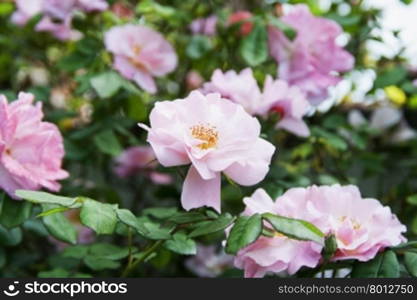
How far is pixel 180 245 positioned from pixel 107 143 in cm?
47

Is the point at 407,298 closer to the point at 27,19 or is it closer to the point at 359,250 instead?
the point at 359,250

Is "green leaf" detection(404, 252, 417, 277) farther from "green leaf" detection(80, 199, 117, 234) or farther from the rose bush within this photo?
"green leaf" detection(80, 199, 117, 234)

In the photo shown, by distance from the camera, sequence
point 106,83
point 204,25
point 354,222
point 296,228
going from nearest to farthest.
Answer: point 296,228 < point 354,222 < point 106,83 < point 204,25

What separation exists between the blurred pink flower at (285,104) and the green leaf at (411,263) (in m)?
0.36

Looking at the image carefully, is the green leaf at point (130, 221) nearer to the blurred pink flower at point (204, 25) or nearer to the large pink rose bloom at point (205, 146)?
the large pink rose bloom at point (205, 146)

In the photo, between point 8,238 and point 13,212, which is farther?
point 8,238

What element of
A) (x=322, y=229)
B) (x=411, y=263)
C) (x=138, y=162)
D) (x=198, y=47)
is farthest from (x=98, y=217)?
(x=138, y=162)

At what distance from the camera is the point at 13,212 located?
94 centimetres

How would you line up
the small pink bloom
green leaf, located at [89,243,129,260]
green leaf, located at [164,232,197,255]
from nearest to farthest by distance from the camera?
green leaf, located at [164,232,197,255] → green leaf, located at [89,243,129,260] → the small pink bloom

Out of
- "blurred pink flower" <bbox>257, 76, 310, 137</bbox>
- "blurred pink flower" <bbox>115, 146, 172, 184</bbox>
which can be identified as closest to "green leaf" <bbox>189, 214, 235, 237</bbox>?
"blurred pink flower" <bbox>257, 76, 310, 137</bbox>

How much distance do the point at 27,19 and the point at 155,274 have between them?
66cm

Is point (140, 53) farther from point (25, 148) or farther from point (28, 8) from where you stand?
point (25, 148)

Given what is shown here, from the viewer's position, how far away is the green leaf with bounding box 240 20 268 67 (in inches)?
48.3

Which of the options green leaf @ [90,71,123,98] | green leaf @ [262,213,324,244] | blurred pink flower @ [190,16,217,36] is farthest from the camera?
blurred pink flower @ [190,16,217,36]
